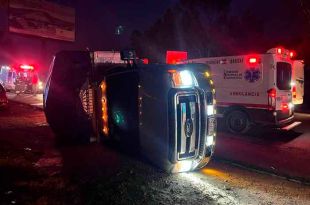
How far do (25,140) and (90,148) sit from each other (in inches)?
81.2

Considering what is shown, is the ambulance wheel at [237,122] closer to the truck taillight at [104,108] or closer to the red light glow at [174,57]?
the red light glow at [174,57]

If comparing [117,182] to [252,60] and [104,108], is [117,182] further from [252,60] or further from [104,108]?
[252,60]

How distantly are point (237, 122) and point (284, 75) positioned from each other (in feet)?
6.49

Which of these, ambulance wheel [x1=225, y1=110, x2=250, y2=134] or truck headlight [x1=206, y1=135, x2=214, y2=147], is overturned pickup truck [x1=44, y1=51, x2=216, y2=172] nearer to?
truck headlight [x1=206, y1=135, x2=214, y2=147]

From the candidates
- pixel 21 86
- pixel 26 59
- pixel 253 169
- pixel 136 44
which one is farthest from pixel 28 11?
pixel 253 169

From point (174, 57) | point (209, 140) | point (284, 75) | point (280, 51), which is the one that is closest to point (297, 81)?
point (284, 75)

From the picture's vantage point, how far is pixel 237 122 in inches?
444

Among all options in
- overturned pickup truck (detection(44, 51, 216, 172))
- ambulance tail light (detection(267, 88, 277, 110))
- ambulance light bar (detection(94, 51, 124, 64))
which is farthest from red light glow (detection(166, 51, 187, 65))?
overturned pickup truck (detection(44, 51, 216, 172))

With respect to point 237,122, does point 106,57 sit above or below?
above

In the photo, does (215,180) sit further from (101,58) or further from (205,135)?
(101,58)

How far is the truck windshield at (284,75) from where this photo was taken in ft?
34.3

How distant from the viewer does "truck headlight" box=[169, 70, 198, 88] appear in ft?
18.5

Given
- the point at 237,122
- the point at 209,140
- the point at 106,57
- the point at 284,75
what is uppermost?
the point at 106,57

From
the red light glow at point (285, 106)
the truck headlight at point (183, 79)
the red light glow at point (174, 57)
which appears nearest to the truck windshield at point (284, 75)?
the red light glow at point (285, 106)
